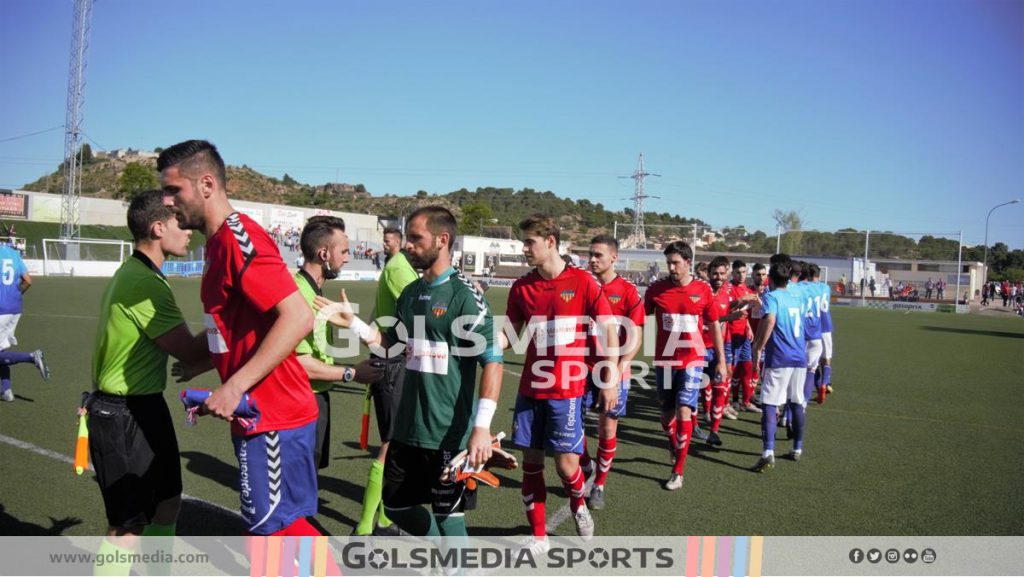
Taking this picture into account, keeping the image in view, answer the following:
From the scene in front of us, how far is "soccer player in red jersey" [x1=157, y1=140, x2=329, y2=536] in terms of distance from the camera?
2555 millimetres

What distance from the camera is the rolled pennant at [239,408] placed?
8.33 feet

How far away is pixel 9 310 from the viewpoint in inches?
346

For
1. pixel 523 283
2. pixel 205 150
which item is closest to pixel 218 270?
pixel 205 150

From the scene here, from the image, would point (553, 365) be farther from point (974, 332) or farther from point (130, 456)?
point (974, 332)

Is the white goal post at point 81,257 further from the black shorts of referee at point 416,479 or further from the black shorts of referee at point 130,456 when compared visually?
the black shorts of referee at point 416,479

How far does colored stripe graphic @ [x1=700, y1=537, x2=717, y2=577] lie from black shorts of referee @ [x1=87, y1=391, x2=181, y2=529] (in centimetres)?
305

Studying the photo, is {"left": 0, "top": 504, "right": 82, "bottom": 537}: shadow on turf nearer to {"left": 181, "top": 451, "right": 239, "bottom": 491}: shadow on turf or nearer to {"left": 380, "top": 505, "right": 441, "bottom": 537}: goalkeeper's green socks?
{"left": 181, "top": 451, "right": 239, "bottom": 491}: shadow on turf

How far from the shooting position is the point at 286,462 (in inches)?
106

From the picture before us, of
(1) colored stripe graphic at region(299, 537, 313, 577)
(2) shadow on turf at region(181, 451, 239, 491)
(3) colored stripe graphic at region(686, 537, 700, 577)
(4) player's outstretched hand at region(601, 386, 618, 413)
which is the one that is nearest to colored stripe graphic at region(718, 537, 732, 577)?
(3) colored stripe graphic at region(686, 537, 700, 577)

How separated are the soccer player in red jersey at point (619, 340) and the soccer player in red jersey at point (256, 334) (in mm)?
2913

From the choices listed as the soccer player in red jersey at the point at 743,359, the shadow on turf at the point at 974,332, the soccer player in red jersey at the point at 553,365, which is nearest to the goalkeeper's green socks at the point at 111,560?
the soccer player in red jersey at the point at 553,365

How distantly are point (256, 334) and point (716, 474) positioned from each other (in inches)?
213

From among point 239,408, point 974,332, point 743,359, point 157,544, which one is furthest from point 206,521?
point 974,332

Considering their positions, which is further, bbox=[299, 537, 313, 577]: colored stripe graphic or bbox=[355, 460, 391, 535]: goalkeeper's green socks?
bbox=[355, 460, 391, 535]: goalkeeper's green socks
